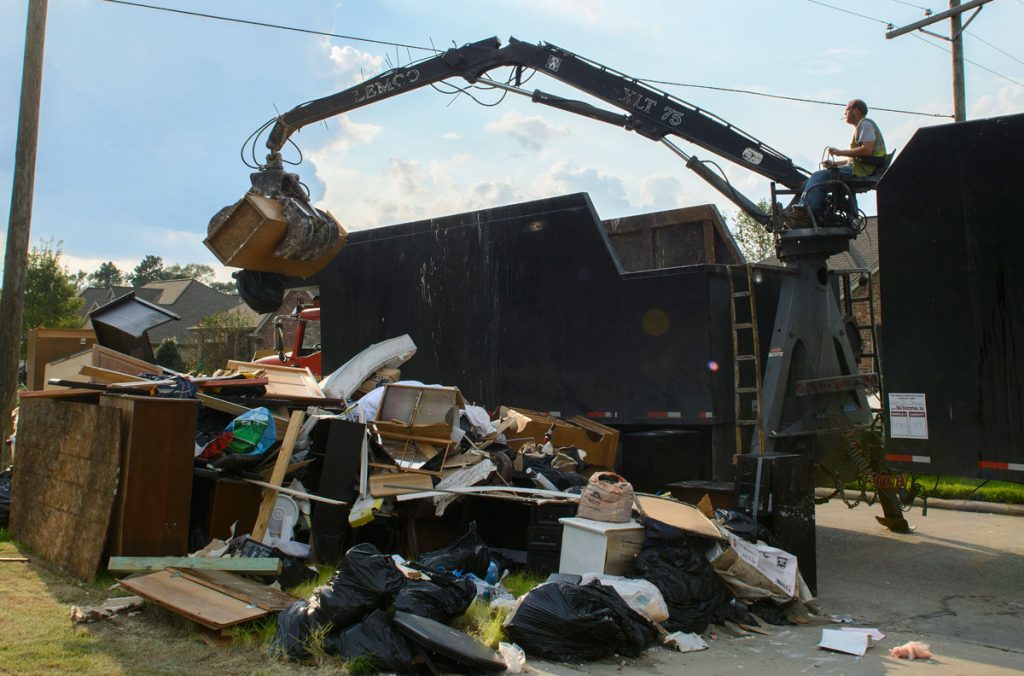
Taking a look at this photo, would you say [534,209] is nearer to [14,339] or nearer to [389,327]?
[389,327]

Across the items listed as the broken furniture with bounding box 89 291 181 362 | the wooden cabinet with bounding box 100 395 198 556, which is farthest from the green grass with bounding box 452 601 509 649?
the broken furniture with bounding box 89 291 181 362

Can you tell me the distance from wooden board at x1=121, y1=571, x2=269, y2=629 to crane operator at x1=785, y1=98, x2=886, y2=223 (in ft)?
19.8

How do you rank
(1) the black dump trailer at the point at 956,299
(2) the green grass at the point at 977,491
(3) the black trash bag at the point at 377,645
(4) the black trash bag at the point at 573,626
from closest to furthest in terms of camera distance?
(3) the black trash bag at the point at 377,645 → (4) the black trash bag at the point at 573,626 → (1) the black dump trailer at the point at 956,299 → (2) the green grass at the point at 977,491

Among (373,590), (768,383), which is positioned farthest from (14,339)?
(768,383)

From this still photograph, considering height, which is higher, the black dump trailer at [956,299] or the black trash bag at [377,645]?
the black dump trailer at [956,299]

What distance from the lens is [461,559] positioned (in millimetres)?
5906

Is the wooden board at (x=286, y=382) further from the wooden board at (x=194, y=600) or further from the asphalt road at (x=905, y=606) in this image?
the asphalt road at (x=905, y=606)

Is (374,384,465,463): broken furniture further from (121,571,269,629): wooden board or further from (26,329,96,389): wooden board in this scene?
(26,329,96,389): wooden board

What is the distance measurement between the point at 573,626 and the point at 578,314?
5129 mm

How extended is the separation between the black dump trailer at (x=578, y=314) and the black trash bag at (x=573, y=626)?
381 centimetres

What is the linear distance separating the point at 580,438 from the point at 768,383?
1.93 m

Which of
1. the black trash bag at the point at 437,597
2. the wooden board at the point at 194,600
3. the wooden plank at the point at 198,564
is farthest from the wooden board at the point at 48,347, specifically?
the black trash bag at the point at 437,597

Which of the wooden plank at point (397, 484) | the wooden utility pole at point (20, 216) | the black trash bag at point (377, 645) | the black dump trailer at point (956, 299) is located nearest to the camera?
the black trash bag at point (377, 645)

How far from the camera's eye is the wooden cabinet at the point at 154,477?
5.97 m
